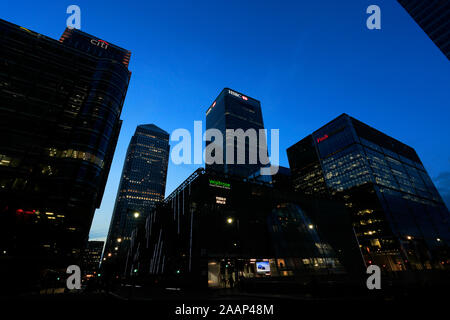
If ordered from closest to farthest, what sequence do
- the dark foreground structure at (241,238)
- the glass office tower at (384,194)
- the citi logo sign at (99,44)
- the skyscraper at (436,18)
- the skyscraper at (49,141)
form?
the dark foreground structure at (241,238) < the skyscraper at (49,141) < the citi logo sign at (99,44) < the glass office tower at (384,194) < the skyscraper at (436,18)

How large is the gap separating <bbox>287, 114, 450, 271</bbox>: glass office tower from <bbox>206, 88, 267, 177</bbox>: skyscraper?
49.0 m

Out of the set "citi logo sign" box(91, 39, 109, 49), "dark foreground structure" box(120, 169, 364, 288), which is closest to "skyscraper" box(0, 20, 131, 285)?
"dark foreground structure" box(120, 169, 364, 288)

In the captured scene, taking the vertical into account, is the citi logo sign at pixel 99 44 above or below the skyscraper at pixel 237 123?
below

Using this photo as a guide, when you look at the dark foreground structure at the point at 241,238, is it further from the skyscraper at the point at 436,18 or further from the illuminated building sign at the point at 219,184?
the skyscraper at the point at 436,18

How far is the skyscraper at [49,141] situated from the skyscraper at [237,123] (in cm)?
10699

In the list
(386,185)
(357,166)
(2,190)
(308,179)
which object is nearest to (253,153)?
(308,179)

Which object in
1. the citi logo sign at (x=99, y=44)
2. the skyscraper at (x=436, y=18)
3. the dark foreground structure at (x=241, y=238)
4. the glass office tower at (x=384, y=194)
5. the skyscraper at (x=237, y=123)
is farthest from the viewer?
the skyscraper at (x=237, y=123)

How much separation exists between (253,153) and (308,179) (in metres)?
49.7

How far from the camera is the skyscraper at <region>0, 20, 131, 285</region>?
35.7 metres

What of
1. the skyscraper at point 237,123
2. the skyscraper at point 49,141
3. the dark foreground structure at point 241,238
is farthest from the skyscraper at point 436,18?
the skyscraper at point 49,141

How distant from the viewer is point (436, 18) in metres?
100

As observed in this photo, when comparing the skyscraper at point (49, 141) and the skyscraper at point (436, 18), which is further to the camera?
the skyscraper at point (436, 18)

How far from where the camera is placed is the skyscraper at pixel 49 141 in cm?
3569

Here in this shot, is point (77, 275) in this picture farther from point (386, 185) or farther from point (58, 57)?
point (386, 185)
